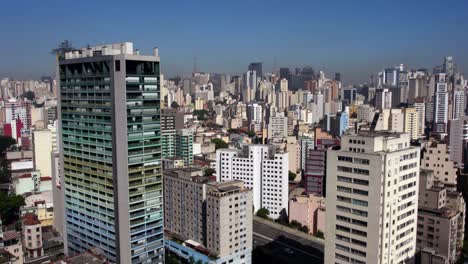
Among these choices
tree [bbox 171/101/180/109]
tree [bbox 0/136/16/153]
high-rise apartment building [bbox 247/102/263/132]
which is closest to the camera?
tree [bbox 0/136/16/153]

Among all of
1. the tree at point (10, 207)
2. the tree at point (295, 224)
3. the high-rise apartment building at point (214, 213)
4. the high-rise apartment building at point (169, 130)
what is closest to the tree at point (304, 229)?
the tree at point (295, 224)

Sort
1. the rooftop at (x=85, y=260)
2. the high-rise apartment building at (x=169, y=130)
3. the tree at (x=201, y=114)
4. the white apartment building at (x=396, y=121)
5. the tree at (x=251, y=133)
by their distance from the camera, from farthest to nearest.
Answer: the tree at (x=201, y=114) < the tree at (x=251, y=133) < the white apartment building at (x=396, y=121) < the high-rise apartment building at (x=169, y=130) < the rooftop at (x=85, y=260)

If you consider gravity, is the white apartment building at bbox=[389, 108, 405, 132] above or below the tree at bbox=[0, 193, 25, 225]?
above

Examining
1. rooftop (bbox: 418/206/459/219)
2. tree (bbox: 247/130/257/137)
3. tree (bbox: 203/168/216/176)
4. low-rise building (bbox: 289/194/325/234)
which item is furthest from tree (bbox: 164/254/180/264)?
tree (bbox: 247/130/257/137)

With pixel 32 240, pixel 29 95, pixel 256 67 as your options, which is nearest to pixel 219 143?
pixel 32 240

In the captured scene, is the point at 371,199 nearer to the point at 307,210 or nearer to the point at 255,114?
the point at 307,210

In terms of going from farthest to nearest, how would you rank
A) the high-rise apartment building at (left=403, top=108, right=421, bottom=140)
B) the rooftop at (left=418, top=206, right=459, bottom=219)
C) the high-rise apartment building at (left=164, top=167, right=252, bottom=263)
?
1. the high-rise apartment building at (left=403, top=108, right=421, bottom=140)
2. the high-rise apartment building at (left=164, top=167, right=252, bottom=263)
3. the rooftop at (left=418, top=206, right=459, bottom=219)

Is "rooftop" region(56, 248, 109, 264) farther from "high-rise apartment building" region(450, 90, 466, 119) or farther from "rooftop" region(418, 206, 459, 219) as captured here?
"high-rise apartment building" region(450, 90, 466, 119)

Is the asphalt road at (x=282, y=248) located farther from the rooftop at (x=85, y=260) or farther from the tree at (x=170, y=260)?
the rooftop at (x=85, y=260)
